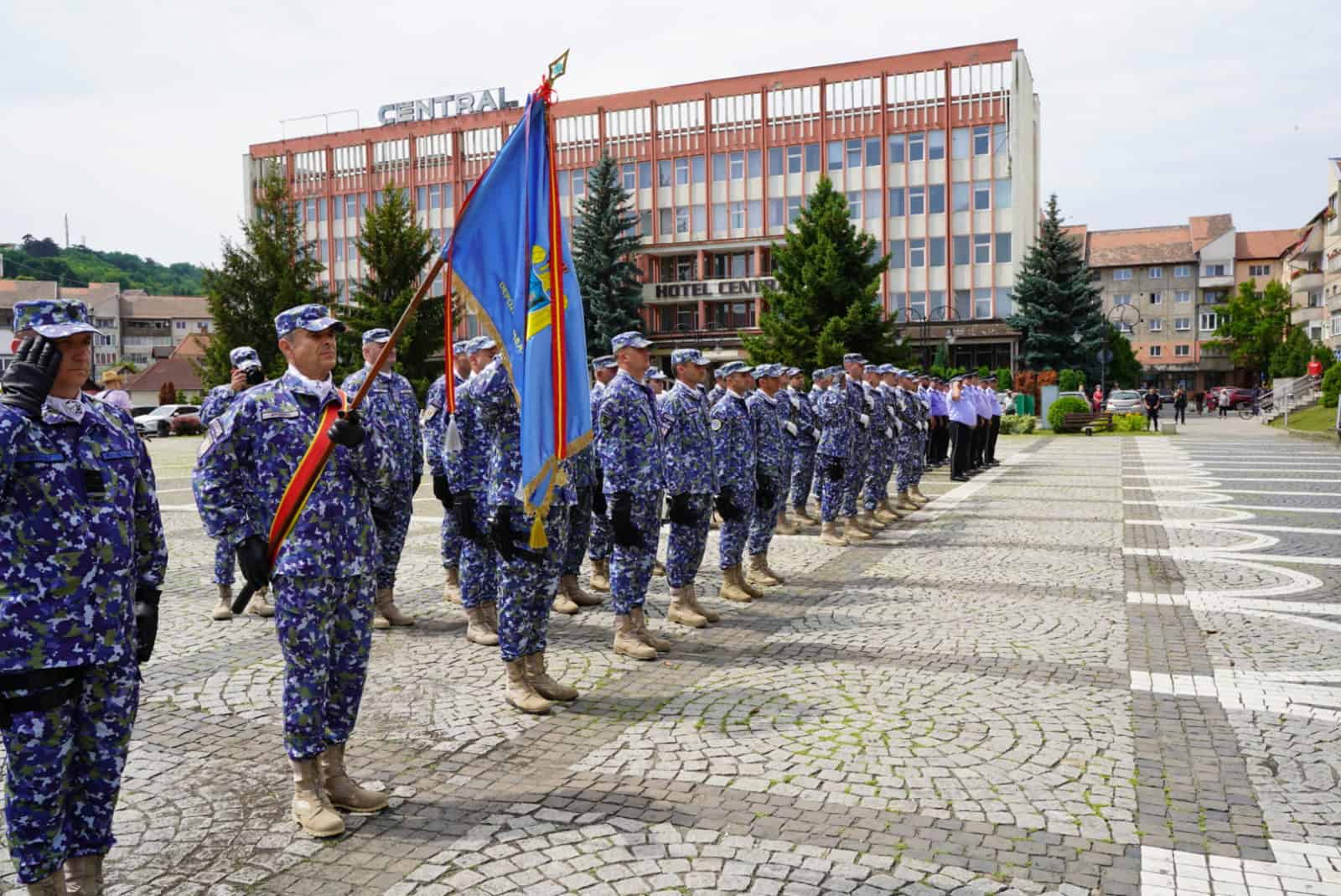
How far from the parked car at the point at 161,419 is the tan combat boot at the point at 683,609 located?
46997mm

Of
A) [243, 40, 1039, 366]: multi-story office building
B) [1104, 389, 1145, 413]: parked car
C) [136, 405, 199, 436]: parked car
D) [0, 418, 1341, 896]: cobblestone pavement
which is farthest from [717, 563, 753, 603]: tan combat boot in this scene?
[136, 405, 199, 436]: parked car

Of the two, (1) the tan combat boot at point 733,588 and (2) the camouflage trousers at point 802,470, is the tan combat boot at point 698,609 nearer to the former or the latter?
(1) the tan combat boot at point 733,588

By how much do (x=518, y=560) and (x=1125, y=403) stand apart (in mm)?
48208

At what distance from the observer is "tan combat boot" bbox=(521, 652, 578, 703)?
6.03 m

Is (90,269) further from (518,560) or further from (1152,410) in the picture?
(518,560)

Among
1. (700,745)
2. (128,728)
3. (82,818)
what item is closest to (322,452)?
(128,728)

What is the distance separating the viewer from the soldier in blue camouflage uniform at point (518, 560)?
5844 millimetres

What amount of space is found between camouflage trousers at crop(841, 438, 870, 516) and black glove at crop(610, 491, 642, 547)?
5.50 metres

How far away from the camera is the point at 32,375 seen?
133 inches

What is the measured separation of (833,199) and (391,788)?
37774 mm

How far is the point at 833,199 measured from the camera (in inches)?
1583

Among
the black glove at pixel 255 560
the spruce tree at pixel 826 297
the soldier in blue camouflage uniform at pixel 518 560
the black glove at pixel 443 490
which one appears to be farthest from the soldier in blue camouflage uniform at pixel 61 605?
the spruce tree at pixel 826 297

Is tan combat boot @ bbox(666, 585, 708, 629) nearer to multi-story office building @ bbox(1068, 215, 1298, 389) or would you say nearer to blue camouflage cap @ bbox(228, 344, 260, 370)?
blue camouflage cap @ bbox(228, 344, 260, 370)

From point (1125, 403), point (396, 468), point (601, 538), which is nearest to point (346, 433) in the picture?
point (396, 468)
